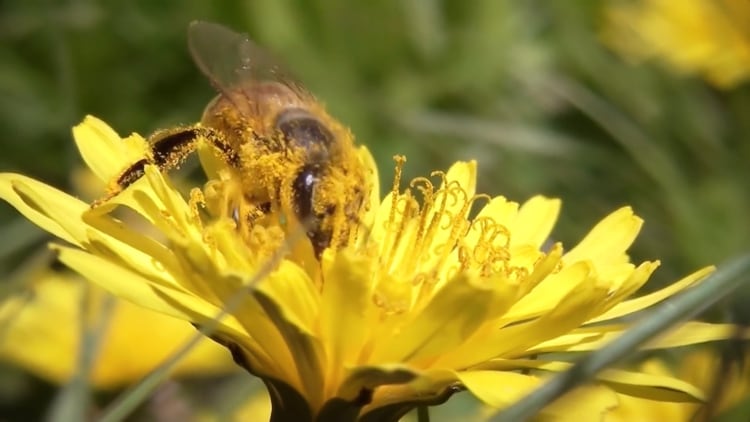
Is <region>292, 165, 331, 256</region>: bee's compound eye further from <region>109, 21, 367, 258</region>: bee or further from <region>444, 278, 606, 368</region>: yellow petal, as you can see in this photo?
<region>444, 278, 606, 368</region>: yellow petal

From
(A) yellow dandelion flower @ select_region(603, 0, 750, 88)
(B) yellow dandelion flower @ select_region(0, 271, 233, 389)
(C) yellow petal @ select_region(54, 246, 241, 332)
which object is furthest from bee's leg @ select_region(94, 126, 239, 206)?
(A) yellow dandelion flower @ select_region(603, 0, 750, 88)

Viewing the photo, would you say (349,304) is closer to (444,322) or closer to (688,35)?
(444,322)

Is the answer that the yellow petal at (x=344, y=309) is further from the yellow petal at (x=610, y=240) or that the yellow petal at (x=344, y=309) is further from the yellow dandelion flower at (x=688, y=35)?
the yellow dandelion flower at (x=688, y=35)

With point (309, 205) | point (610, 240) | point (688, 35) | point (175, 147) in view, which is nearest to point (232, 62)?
point (175, 147)

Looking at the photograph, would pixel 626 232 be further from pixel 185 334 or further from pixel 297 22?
pixel 297 22

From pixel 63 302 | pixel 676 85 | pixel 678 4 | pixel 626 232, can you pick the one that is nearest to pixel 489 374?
pixel 626 232

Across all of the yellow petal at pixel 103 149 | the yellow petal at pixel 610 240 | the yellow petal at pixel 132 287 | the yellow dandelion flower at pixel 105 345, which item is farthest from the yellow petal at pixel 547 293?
the yellow dandelion flower at pixel 105 345
